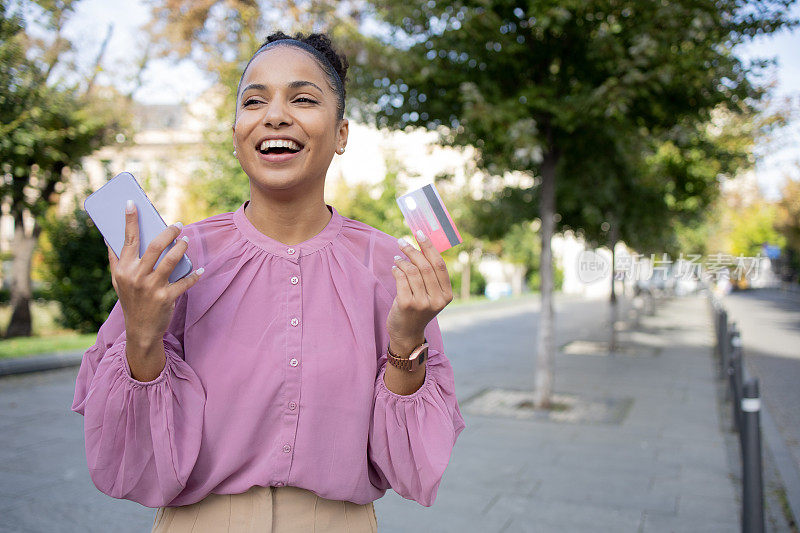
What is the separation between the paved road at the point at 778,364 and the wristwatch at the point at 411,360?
6.20 metres

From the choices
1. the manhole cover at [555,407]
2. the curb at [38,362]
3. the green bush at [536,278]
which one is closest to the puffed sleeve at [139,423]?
the manhole cover at [555,407]

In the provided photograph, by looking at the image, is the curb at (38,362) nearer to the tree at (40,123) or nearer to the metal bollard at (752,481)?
the tree at (40,123)

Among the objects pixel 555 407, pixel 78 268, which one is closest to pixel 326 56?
pixel 555 407

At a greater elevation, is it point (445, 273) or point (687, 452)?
point (445, 273)

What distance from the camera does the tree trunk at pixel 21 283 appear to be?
1316cm

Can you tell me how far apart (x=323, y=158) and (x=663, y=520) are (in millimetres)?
4066

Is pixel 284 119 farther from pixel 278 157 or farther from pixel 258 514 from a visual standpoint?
pixel 258 514

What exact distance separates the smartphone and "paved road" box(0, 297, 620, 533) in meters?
3.52

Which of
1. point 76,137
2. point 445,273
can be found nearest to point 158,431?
point 445,273

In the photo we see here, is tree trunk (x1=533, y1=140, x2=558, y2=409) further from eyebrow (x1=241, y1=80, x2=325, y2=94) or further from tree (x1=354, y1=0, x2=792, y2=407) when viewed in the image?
eyebrow (x1=241, y1=80, x2=325, y2=94)

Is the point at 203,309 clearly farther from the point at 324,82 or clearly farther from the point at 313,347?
the point at 324,82

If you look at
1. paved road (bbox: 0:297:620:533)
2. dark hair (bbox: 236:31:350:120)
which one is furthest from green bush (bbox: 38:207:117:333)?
dark hair (bbox: 236:31:350:120)

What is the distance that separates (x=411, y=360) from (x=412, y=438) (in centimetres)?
17

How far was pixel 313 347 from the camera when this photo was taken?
1446 mm
